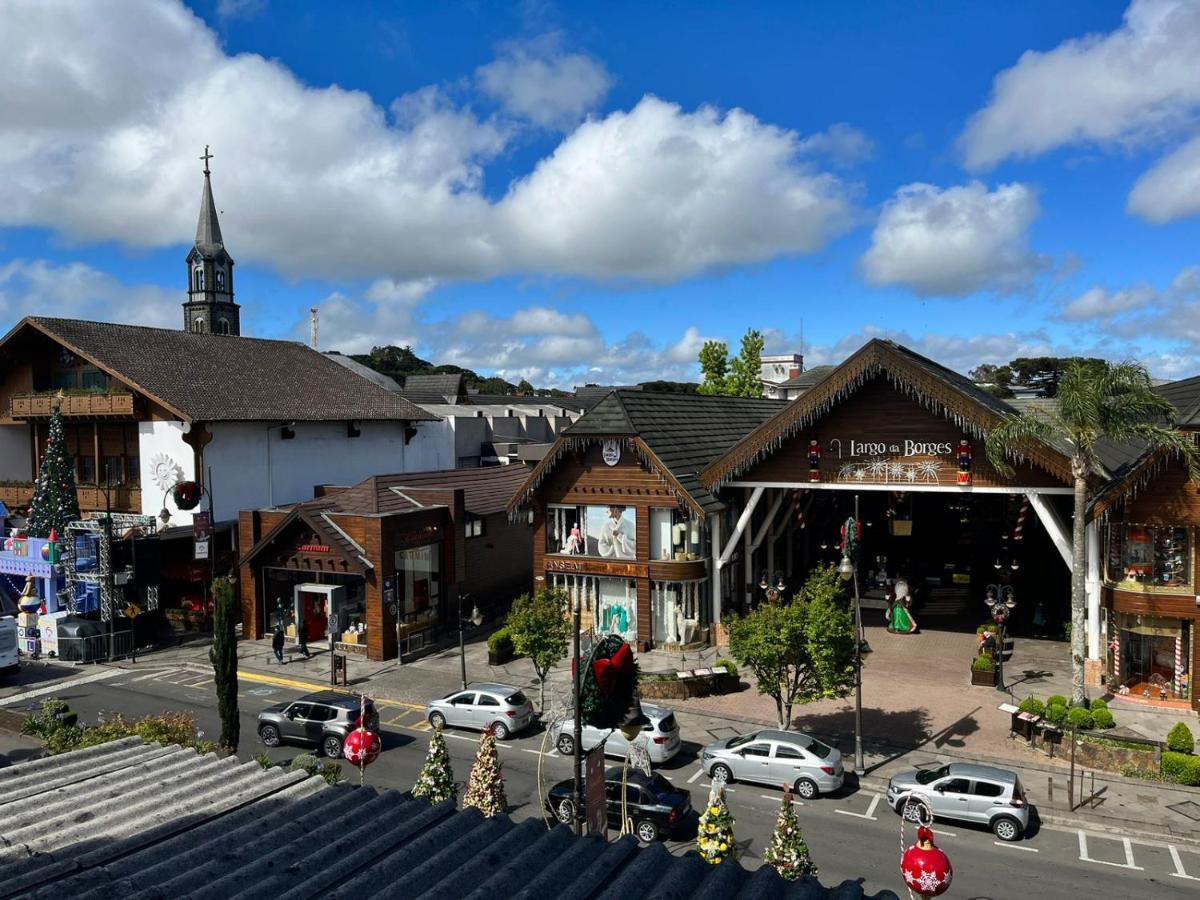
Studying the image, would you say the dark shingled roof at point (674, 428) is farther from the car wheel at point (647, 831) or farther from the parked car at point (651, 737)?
the car wheel at point (647, 831)

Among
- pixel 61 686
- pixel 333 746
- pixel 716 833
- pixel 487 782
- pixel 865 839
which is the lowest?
pixel 865 839

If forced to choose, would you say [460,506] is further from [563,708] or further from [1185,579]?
[1185,579]

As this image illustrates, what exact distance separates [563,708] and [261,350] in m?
32.4

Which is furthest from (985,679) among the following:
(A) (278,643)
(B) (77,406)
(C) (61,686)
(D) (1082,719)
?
(B) (77,406)

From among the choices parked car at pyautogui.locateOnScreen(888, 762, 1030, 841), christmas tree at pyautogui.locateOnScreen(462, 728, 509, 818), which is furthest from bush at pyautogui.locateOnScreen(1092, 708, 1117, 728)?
christmas tree at pyautogui.locateOnScreen(462, 728, 509, 818)

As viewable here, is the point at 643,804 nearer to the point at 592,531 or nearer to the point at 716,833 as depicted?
the point at 716,833

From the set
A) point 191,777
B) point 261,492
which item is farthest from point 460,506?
point 191,777

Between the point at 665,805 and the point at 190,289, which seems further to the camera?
the point at 190,289

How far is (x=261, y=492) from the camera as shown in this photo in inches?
1736

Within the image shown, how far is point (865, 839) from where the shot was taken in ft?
65.2

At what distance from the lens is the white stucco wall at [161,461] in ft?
136

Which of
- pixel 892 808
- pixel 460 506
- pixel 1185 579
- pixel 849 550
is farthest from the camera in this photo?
pixel 460 506

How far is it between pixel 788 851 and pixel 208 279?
74.8 metres

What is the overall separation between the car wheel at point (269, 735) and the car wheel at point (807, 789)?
14.7m
